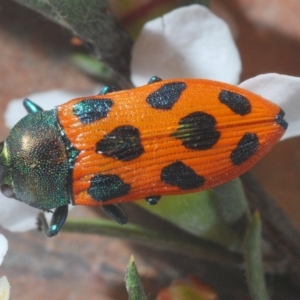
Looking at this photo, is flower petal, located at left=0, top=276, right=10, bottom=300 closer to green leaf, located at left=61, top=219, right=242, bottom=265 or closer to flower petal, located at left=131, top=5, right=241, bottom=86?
green leaf, located at left=61, top=219, right=242, bottom=265

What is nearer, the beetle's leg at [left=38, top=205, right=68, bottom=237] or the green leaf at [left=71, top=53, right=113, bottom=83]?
the beetle's leg at [left=38, top=205, right=68, bottom=237]

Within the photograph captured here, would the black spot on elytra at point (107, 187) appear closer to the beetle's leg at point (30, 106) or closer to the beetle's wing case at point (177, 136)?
the beetle's wing case at point (177, 136)

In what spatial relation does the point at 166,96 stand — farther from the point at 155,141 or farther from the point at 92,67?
the point at 92,67

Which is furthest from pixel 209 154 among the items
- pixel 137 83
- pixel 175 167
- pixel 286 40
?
pixel 286 40

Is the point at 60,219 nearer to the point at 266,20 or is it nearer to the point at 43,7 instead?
the point at 43,7

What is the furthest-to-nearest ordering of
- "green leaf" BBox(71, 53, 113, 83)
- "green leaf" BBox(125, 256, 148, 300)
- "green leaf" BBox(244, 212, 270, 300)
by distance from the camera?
"green leaf" BBox(71, 53, 113, 83) < "green leaf" BBox(244, 212, 270, 300) < "green leaf" BBox(125, 256, 148, 300)

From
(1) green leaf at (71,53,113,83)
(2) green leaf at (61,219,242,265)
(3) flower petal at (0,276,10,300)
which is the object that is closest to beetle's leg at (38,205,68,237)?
(2) green leaf at (61,219,242,265)

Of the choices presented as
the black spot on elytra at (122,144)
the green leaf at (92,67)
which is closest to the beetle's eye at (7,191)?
the black spot on elytra at (122,144)
